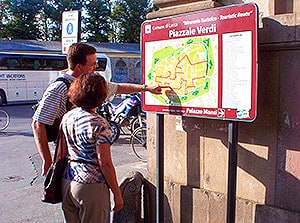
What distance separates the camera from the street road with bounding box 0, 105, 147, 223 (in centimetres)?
422

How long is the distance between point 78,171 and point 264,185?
1509mm

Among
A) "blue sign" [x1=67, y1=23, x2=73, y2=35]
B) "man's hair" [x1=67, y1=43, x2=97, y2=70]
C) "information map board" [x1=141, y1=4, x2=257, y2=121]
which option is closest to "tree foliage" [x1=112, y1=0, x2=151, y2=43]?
"blue sign" [x1=67, y1=23, x2=73, y2=35]

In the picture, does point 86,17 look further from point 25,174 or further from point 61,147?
point 61,147

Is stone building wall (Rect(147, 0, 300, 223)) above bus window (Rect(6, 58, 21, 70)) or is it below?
below

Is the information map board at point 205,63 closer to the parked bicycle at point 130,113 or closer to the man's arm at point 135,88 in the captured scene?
the man's arm at point 135,88

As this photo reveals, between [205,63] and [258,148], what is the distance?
0.82 meters

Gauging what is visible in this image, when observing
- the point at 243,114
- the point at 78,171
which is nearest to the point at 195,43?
the point at 243,114

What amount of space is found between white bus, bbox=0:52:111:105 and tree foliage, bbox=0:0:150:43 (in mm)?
24211

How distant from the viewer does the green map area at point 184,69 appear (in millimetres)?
2764

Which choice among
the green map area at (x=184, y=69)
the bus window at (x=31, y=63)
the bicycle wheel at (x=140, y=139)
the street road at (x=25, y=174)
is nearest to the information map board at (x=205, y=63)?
the green map area at (x=184, y=69)

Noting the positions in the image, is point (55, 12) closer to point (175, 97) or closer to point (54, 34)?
point (54, 34)

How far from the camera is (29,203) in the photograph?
15.0 ft

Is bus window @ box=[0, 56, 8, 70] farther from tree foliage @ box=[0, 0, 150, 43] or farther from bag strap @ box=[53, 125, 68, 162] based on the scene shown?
tree foliage @ box=[0, 0, 150, 43]

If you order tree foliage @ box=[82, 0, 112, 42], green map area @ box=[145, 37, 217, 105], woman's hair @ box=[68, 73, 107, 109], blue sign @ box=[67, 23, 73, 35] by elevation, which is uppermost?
tree foliage @ box=[82, 0, 112, 42]
